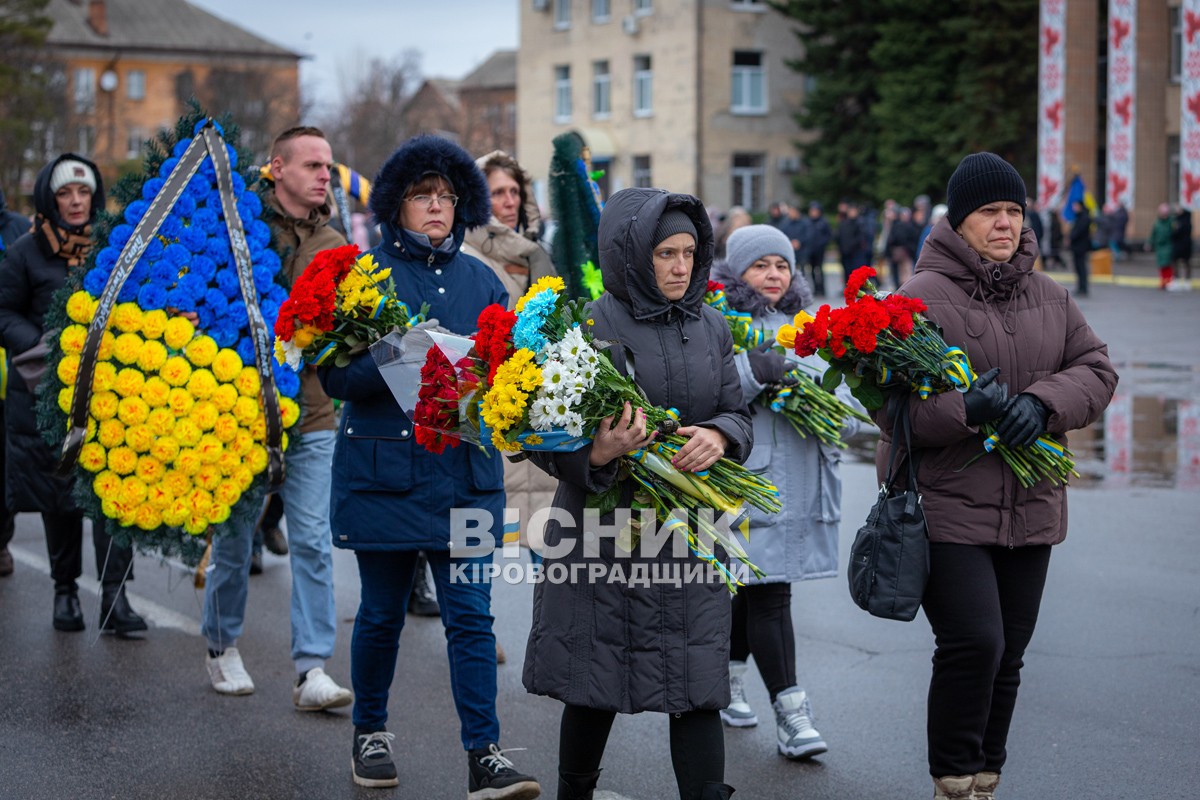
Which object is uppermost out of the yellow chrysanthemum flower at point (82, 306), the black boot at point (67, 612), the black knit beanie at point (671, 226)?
the black knit beanie at point (671, 226)

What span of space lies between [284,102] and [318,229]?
2265 inches

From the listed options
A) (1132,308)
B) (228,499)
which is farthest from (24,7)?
(228,499)

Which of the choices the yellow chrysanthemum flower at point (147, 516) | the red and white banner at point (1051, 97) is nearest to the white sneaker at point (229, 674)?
the yellow chrysanthemum flower at point (147, 516)

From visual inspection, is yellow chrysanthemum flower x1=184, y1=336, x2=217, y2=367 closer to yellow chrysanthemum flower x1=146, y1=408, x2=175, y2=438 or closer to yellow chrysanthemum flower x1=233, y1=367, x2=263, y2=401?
yellow chrysanthemum flower x1=233, y1=367, x2=263, y2=401

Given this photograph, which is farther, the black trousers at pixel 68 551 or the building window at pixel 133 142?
the building window at pixel 133 142

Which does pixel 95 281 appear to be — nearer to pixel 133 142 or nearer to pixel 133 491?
pixel 133 491

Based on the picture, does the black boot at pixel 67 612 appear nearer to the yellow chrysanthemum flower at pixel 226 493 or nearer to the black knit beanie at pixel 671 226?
the yellow chrysanthemum flower at pixel 226 493

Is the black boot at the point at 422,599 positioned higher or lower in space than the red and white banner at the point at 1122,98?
lower

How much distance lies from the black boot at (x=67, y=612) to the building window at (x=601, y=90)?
50951 mm

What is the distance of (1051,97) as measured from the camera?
128ft

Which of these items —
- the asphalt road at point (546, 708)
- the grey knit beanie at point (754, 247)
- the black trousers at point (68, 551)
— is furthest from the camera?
the black trousers at point (68, 551)

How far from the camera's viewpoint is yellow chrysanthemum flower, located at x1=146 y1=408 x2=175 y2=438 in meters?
5.80

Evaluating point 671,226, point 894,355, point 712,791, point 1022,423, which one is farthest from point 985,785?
point 671,226

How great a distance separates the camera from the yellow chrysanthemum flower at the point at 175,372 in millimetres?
5824
